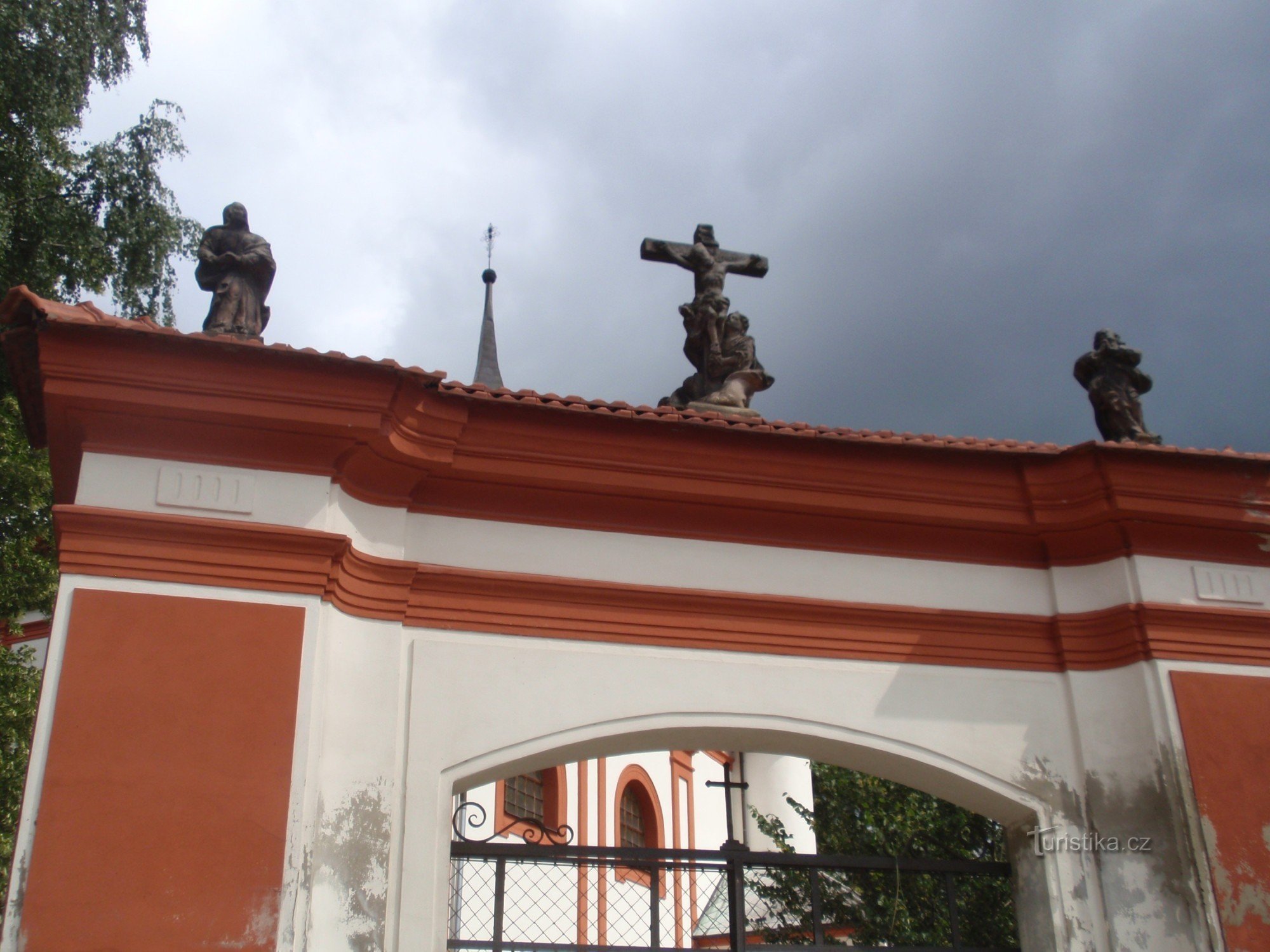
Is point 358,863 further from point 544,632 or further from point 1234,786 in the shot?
point 1234,786

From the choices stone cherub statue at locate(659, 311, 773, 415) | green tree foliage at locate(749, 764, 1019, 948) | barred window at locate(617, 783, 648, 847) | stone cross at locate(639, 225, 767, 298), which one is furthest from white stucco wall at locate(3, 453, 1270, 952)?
barred window at locate(617, 783, 648, 847)

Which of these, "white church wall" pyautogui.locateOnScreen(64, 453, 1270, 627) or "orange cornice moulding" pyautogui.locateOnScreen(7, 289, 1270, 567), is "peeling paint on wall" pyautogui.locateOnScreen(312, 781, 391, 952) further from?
"orange cornice moulding" pyautogui.locateOnScreen(7, 289, 1270, 567)

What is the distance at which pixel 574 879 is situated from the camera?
45.5ft

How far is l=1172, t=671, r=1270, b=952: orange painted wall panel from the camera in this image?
18.6 ft

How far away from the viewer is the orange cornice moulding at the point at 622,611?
17.4ft

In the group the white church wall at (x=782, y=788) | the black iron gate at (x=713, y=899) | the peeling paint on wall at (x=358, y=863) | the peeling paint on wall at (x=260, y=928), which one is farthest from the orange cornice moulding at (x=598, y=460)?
the white church wall at (x=782, y=788)

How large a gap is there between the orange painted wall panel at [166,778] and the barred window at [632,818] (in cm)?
1294

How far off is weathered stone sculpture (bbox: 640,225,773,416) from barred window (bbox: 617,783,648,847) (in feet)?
37.3

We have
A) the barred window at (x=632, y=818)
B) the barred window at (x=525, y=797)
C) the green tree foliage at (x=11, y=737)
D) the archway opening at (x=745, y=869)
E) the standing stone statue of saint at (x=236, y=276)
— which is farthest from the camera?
the barred window at (x=632, y=818)

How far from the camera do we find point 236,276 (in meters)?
6.23

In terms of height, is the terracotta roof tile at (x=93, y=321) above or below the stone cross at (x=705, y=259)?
below

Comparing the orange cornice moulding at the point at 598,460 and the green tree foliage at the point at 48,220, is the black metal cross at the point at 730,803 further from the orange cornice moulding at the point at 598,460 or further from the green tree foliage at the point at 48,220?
the green tree foliage at the point at 48,220

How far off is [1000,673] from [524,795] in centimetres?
990

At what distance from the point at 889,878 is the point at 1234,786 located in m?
5.21
